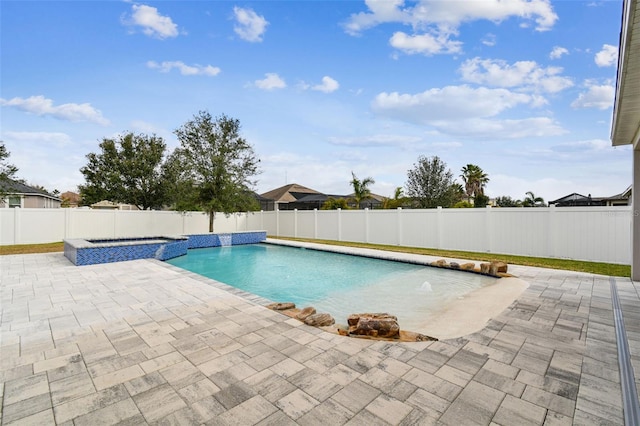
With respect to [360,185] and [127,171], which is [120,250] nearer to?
[127,171]

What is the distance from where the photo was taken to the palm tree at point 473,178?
29.9 m

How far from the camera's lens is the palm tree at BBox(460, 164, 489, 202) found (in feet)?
98.2

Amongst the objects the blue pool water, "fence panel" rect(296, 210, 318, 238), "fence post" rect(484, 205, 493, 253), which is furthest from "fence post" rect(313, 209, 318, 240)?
"fence post" rect(484, 205, 493, 253)

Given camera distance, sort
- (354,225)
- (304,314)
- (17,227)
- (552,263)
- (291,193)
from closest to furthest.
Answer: (304,314) < (552,263) < (17,227) < (354,225) < (291,193)

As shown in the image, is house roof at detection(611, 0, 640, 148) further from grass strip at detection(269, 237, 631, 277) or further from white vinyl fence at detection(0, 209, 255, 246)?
white vinyl fence at detection(0, 209, 255, 246)

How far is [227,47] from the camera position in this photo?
10.9 metres

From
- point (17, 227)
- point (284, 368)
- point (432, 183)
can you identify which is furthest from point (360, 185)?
point (284, 368)

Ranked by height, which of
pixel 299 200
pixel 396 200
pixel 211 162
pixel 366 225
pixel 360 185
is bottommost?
pixel 366 225

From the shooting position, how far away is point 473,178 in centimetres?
3005

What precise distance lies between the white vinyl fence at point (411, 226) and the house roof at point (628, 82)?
2.94 m

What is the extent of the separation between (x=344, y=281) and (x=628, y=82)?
227 inches

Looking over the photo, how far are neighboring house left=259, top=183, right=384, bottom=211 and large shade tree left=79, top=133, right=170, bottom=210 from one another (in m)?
10.6

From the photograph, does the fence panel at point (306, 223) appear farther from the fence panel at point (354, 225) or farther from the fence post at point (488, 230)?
the fence post at point (488, 230)

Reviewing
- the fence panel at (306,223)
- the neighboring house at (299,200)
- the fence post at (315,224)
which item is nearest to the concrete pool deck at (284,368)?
the fence post at (315,224)
